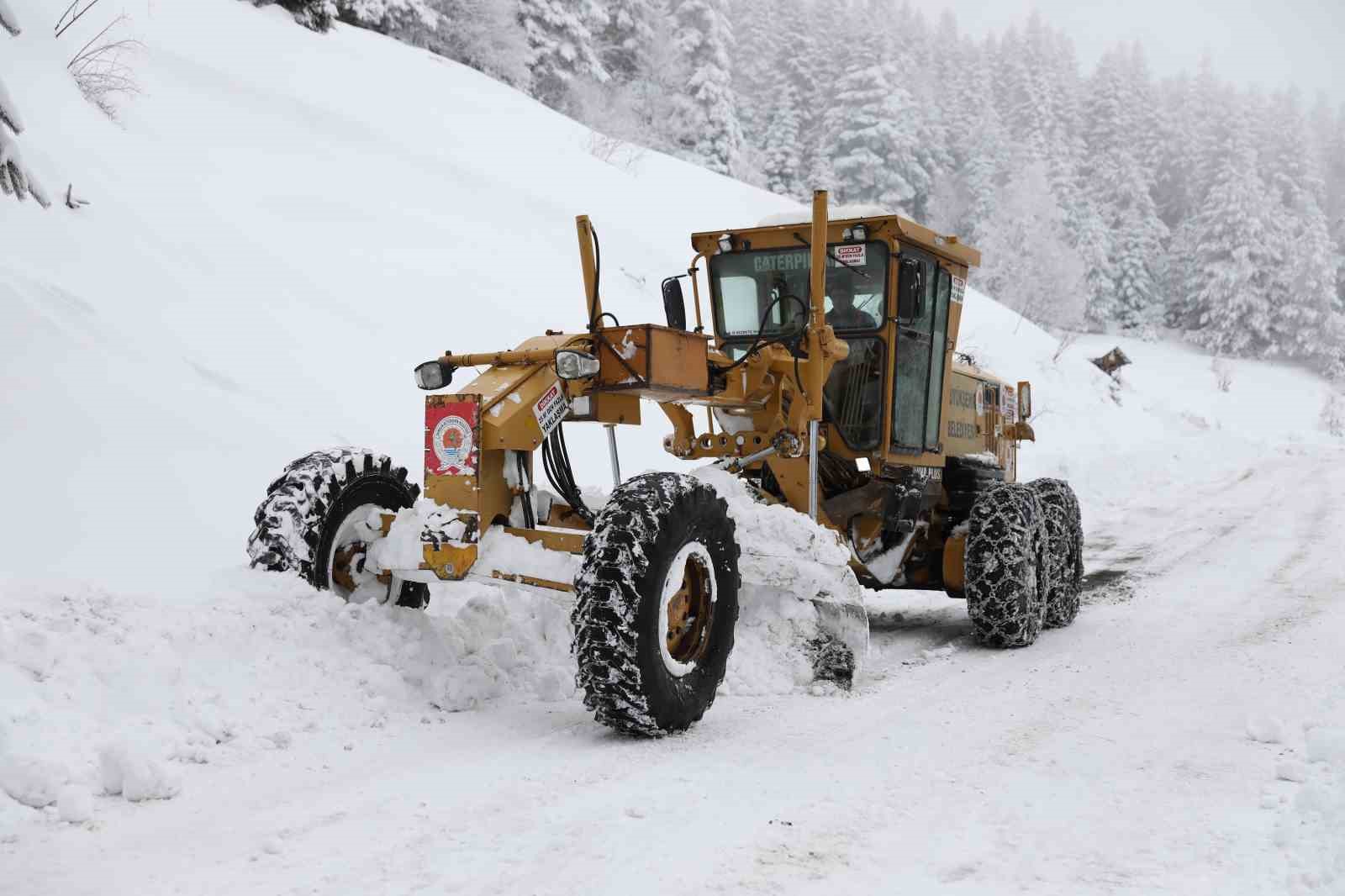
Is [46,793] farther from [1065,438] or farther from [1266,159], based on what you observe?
[1266,159]

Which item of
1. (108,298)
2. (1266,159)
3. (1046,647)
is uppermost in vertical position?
(1266,159)

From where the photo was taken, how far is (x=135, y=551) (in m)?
5.47

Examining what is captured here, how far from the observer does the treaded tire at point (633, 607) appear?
427cm

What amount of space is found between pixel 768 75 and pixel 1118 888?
56076 mm

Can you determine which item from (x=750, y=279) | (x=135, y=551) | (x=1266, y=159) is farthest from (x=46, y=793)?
(x=1266, y=159)

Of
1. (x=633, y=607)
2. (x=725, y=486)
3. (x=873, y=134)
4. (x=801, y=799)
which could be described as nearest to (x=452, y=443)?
(x=633, y=607)

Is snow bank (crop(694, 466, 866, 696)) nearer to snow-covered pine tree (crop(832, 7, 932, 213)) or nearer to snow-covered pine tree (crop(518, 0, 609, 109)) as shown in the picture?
snow-covered pine tree (crop(518, 0, 609, 109))

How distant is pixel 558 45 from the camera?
34.4 metres

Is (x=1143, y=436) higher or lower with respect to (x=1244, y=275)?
lower

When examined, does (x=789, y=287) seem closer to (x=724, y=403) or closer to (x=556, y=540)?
(x=724, y=403)

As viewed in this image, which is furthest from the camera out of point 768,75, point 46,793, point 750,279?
point 768,75

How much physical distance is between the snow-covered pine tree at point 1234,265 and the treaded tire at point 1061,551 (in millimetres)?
48001

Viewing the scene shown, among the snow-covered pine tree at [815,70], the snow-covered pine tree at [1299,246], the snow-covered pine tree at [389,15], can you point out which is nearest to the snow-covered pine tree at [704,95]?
the snow-covered pine tree at [815,70]

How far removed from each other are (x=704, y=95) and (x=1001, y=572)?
116ft
